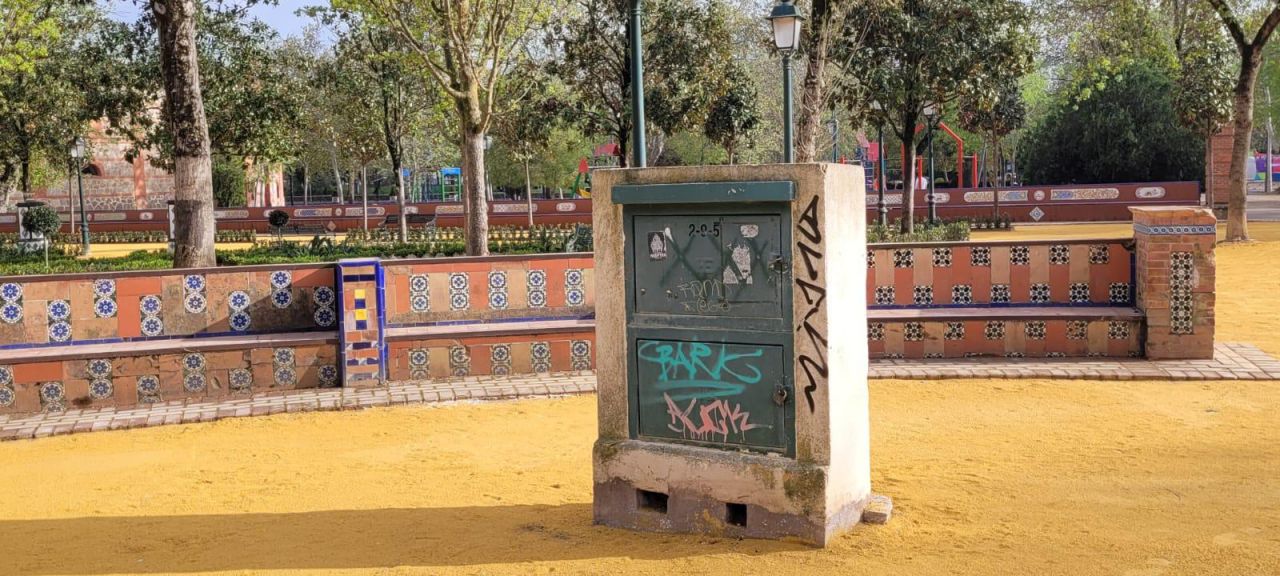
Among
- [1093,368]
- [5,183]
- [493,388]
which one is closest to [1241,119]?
[1093,368]

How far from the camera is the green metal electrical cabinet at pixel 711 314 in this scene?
546cm

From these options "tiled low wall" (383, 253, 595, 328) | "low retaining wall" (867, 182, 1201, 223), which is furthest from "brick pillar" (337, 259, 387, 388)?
"low retaining wall" (867, 182, 1201, 223)

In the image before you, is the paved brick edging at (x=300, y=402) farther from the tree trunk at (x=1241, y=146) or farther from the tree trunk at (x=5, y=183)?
the tree trunk at (x=5, y=183)

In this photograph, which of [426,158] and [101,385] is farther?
[426,158]

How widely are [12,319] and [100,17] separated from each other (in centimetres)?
2473

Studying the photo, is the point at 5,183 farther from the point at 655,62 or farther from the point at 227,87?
the point at 655,62

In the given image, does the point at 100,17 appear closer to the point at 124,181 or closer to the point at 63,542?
the point at 124,181

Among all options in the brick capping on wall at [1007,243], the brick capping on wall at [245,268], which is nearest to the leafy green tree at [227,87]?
the brick capping on wall at [245,268]

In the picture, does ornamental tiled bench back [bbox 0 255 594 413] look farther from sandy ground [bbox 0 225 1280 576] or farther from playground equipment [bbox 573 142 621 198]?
playground equipment [bbox 573 142 621 198]

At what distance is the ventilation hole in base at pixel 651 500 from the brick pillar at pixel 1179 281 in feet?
20.5

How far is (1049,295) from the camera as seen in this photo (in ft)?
36.1

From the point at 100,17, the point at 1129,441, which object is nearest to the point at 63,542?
the point at 1129,441

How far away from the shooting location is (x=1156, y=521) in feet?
18.1

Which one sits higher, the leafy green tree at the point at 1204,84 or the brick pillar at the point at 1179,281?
the leafy green tree at the point at 1204,84
